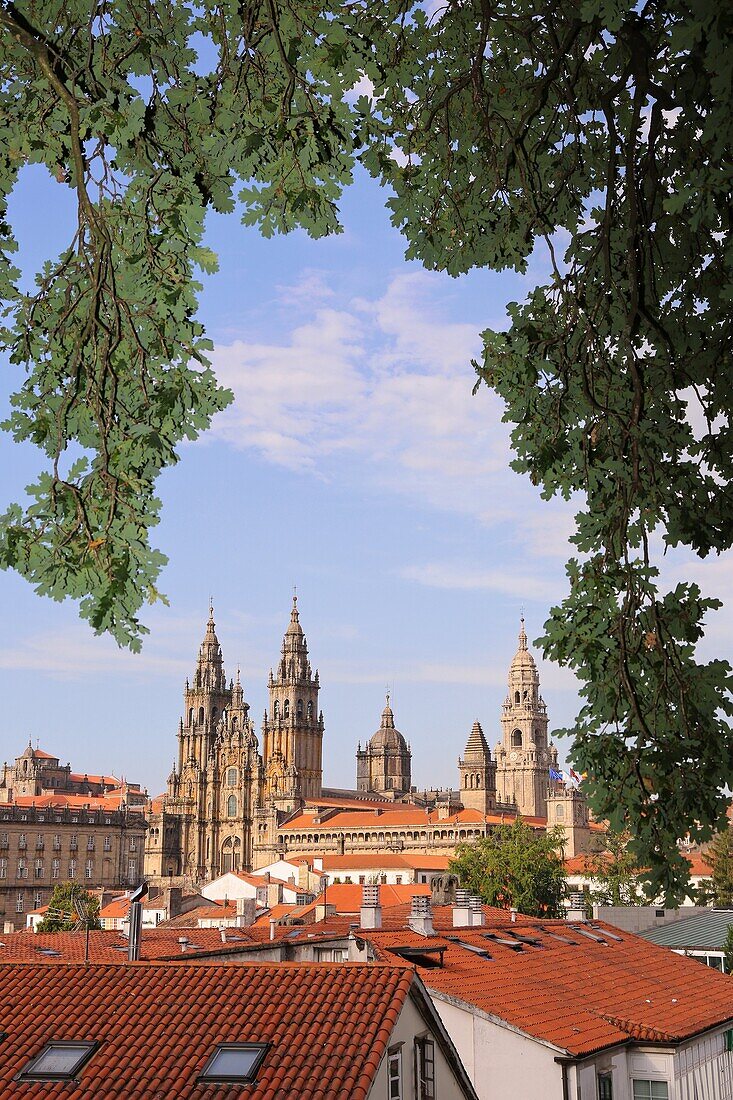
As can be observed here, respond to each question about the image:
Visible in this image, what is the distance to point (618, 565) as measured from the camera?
238 inches

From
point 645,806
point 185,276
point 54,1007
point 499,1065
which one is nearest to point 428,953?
point 499,1065

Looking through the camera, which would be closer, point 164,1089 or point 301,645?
point 164,1089

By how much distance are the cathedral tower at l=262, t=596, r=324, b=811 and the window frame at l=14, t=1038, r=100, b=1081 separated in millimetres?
109809

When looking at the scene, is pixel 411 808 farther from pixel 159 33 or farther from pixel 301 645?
pixel 159 33

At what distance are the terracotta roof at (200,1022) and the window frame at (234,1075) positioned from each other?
2.6 inches

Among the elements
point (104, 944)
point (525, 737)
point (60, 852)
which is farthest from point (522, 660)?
point (104, 944)

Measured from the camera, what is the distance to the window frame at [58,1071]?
13.1 metres

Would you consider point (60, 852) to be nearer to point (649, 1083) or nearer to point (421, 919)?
point (421, 919)

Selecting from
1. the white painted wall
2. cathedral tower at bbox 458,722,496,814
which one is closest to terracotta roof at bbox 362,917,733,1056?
the white painted wall

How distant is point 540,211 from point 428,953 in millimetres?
17500

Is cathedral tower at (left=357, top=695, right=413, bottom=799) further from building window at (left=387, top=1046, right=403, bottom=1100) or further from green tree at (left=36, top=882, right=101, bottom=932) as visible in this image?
building window at (left=387, top=1046, right=403, bottom=1100)

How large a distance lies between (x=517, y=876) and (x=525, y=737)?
81245 millimetres

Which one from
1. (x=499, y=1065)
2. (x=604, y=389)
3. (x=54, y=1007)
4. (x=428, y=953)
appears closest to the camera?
(x=604, y=389)

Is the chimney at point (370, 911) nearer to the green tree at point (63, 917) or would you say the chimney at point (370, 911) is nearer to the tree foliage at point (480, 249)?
the tree foliage at point (480, 249)
